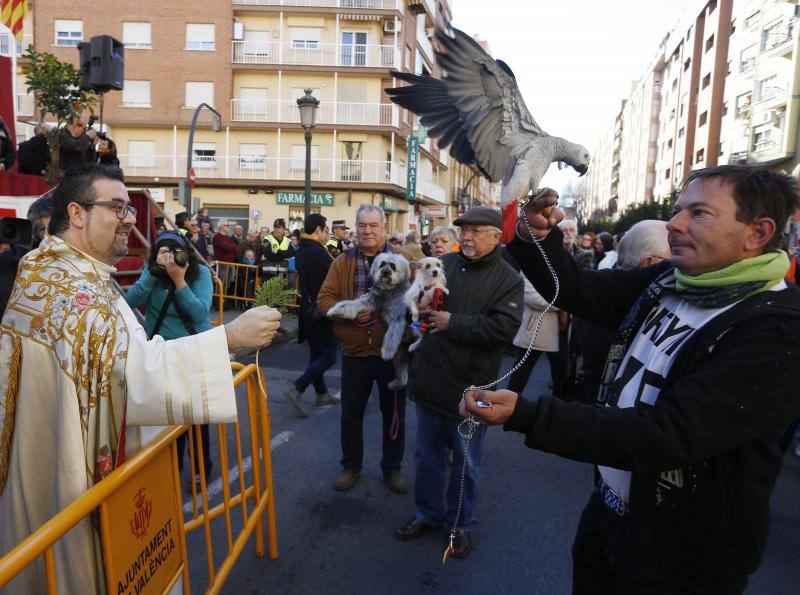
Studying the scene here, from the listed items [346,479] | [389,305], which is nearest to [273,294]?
[389,305]

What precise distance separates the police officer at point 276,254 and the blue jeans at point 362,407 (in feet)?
14.7

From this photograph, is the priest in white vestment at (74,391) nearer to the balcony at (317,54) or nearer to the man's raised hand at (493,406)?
the man's raised hand at (493,406)

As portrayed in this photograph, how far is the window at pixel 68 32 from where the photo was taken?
27922mm

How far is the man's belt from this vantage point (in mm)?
1730

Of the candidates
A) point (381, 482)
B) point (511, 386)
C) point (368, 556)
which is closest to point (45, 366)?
point (368, 556)

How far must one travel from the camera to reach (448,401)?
318 centimetres

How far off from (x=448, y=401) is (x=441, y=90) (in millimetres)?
1810

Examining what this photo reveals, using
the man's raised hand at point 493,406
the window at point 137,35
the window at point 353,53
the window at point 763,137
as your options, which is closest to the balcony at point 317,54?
the window at point 353,53

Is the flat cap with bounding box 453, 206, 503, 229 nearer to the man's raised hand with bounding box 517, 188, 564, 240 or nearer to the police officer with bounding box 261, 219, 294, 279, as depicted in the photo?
the man's raised hand with bounding box 517, 188, 564, 240

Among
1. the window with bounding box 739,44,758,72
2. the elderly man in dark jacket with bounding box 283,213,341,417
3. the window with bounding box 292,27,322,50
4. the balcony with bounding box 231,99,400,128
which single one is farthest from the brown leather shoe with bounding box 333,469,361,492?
the window with bounding box 739,44,758,72

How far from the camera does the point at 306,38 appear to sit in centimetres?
2931

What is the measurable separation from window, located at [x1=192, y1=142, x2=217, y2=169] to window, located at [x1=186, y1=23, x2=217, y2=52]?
4981mm

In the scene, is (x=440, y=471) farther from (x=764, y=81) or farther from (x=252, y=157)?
(x=764, y=81)

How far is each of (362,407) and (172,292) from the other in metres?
1.61
